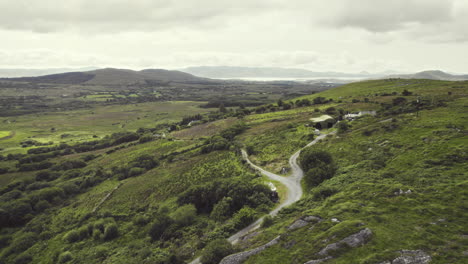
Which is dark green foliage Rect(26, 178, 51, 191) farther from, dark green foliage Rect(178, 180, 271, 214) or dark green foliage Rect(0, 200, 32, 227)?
dark green foliage Rect(178, 180, 271, 214)

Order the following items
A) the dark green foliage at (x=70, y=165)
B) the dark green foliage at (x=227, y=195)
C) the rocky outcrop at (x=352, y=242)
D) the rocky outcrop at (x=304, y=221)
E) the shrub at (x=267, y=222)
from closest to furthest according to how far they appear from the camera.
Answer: the rocky outcrop at (x=352, y=242)
the rocky outcrop at (x=304, y=221)
the shrub at (x=267, y=222)
the dark green foliage at (x=227, y=195)
the dark green foliage at (x=70, y=165)

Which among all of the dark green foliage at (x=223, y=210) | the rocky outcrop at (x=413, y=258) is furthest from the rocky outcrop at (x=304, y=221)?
the dark green foliage at (x=223, y=210)

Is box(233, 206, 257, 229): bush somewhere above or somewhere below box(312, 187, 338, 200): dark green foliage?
below

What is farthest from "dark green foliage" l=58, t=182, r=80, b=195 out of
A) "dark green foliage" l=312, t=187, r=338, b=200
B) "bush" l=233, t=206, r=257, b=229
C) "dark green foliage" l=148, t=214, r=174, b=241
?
"dark green foliage" l=312, t=187, r=338, b=200

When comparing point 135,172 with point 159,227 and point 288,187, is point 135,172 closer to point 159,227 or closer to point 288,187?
point 159,227

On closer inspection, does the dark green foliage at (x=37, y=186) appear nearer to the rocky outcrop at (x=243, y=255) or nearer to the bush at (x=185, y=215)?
the bush at (x=185, y=215)
